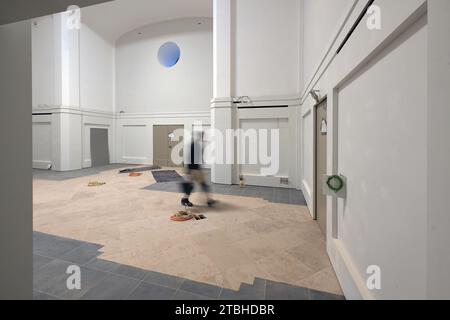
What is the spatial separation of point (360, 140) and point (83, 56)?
11.7m

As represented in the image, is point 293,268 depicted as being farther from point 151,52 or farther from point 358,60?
point 151,52

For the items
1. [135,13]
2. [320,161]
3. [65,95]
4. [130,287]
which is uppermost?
[135,13]

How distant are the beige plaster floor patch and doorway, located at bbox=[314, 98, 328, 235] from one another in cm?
22

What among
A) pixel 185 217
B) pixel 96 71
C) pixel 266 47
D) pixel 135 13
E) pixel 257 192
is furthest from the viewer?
pixel 96 71

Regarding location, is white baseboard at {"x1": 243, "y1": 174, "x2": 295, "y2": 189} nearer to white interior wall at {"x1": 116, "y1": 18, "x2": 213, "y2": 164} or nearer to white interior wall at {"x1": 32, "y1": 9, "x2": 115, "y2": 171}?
white interior wall at {"x1": 116, "y1": 18, "x2": 213, "y2": 164}

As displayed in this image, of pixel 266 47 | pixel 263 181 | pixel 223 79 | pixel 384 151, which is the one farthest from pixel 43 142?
pixel 384 151

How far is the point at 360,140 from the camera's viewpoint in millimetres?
1734

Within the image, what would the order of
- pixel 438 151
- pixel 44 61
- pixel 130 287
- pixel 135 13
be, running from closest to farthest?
pixel 438 151, pixel 130 287, pixel 44 61, pixel 135 13

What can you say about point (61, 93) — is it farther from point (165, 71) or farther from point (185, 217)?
point (185, 217)

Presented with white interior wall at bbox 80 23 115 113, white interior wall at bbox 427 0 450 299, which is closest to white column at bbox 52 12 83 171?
white interior wall at bbox 80 23 115 113

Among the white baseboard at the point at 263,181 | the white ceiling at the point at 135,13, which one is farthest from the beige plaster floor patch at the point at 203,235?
the white ceiling at the point at 135,13

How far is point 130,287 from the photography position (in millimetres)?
2006

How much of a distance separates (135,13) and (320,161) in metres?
10.8

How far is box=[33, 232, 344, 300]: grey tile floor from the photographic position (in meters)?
1.89
